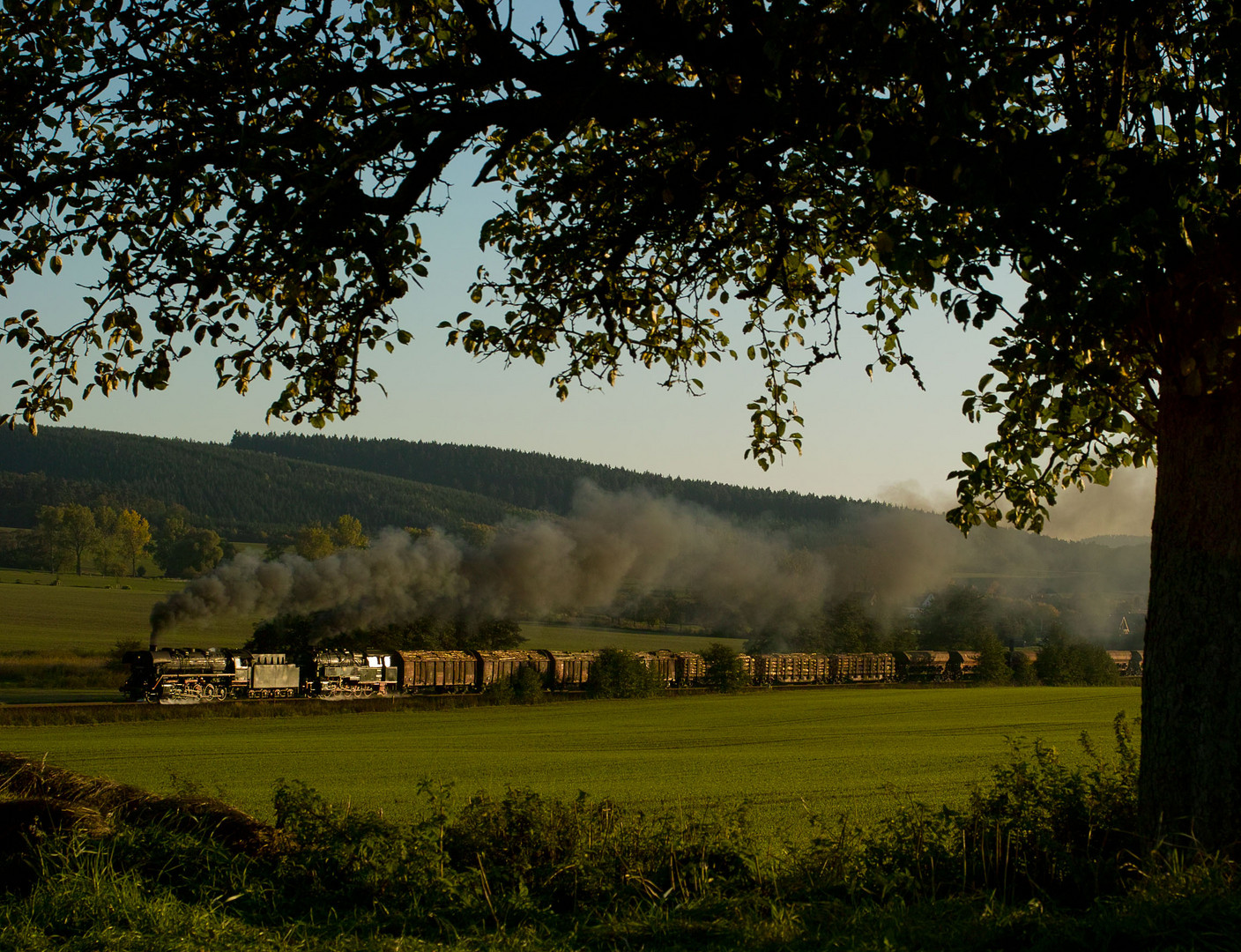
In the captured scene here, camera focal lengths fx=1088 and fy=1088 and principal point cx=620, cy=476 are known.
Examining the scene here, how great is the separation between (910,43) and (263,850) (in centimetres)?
703

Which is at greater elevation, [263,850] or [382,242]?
[382,242]

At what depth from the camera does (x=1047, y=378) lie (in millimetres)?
8508

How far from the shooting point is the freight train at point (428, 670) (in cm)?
4450

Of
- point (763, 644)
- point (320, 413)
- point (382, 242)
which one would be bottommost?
point (763, 644)

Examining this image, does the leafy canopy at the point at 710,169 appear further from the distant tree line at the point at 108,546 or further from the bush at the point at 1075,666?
the distant tree line at the point at 108,546

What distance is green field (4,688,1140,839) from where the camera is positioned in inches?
728

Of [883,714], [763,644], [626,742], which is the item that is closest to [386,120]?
[626,742]

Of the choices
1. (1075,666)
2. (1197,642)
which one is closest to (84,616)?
(1075,666)

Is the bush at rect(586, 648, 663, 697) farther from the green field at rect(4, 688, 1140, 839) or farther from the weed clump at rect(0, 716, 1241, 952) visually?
the weed clump at rect(0, 716, 1241, 952)

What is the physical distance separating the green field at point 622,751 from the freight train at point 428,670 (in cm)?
504

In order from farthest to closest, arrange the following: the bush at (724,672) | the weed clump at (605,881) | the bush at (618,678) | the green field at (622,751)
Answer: the bush at (724,672), the bush at (618,678), the green field at (622,751), the weed clump at (605,881)

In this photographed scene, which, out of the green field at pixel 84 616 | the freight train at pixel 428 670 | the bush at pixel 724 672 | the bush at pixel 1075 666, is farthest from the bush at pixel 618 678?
the bush at pixel 1075 666

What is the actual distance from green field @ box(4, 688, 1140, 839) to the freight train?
5.04m

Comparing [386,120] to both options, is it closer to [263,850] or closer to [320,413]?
[320,413]
